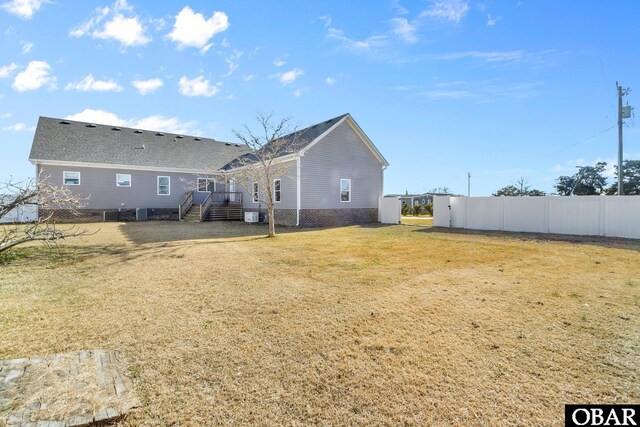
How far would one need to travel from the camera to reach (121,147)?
947 inches

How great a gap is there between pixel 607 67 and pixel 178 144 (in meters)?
33.1

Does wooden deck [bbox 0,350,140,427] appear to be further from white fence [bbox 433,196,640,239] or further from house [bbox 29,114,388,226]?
white fence [bbox 433,196,640,239]

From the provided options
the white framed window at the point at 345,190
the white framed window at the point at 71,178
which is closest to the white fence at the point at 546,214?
the white framed window at the point at 345,190

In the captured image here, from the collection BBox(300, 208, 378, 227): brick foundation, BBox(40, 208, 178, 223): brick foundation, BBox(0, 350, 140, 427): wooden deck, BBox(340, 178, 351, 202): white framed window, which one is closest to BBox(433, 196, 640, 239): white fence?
BBox(300, 208, 378, 227): brick foundation

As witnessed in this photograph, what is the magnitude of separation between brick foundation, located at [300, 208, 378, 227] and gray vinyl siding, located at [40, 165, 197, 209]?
10.0 metres

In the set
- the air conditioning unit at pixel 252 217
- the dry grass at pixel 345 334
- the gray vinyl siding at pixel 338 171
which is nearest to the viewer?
the dry grass at pixel 345 334

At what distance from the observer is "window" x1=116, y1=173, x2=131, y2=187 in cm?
2291

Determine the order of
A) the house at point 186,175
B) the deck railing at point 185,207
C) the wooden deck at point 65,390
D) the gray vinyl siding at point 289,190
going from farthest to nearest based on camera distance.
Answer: the deck railing at point 185,207, the house at point 186,175, the gray vinyl siding at point 289,190, the wooden deck at point 65,390

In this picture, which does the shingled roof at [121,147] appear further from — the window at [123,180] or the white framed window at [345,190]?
the white framed window at [345,190]

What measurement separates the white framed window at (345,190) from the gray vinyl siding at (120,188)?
11522mm

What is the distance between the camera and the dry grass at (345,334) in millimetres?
2547

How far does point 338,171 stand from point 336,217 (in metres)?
3.05

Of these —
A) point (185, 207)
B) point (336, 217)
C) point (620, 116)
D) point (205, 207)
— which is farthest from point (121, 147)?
point (620, 116)

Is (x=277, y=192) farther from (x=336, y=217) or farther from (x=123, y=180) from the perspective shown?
(x=123, y=180)
